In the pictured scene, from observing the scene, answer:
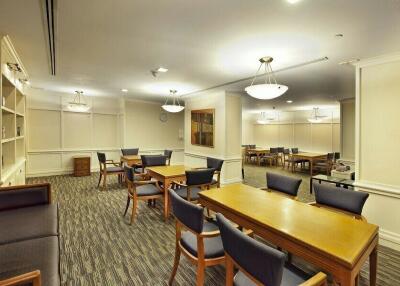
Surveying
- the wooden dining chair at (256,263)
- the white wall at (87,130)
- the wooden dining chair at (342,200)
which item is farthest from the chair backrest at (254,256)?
the white wall at (87,130)

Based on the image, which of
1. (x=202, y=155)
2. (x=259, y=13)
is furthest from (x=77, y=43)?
(x=202, y=155)

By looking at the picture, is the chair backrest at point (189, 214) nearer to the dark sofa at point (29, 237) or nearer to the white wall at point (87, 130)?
the dark sofa at point (29, 237)

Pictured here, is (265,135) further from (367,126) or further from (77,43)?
(77,43)

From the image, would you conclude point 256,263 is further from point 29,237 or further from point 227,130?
point 227,130

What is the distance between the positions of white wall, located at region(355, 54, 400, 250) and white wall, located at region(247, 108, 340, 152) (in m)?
6.72

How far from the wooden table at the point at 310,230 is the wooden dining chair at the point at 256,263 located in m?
0.13

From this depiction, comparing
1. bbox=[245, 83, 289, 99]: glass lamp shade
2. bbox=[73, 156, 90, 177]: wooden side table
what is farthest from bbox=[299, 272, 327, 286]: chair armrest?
bbox=[73, 156, 90, 177]: wooden side table

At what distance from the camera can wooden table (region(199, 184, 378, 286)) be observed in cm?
126

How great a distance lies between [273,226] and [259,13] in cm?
181

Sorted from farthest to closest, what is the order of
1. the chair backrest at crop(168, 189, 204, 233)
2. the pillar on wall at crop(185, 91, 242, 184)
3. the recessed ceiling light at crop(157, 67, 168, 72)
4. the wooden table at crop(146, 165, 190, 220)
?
the pillar on wall at crop(185, 91, 242, 184), the recessed ceiling light at crop(157, 67, 168, 72), the wooden table at crop(146, 165, 190, 220), the chair backrest at crop(168, 189, 204, 233)

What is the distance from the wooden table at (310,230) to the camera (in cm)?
126

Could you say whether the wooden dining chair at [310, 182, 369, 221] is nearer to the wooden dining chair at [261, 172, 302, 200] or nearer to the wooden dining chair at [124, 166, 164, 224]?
the wooden dining chair at [261, 172, 302, 200]

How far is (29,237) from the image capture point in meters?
1.85

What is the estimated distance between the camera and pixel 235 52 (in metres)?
2.90
